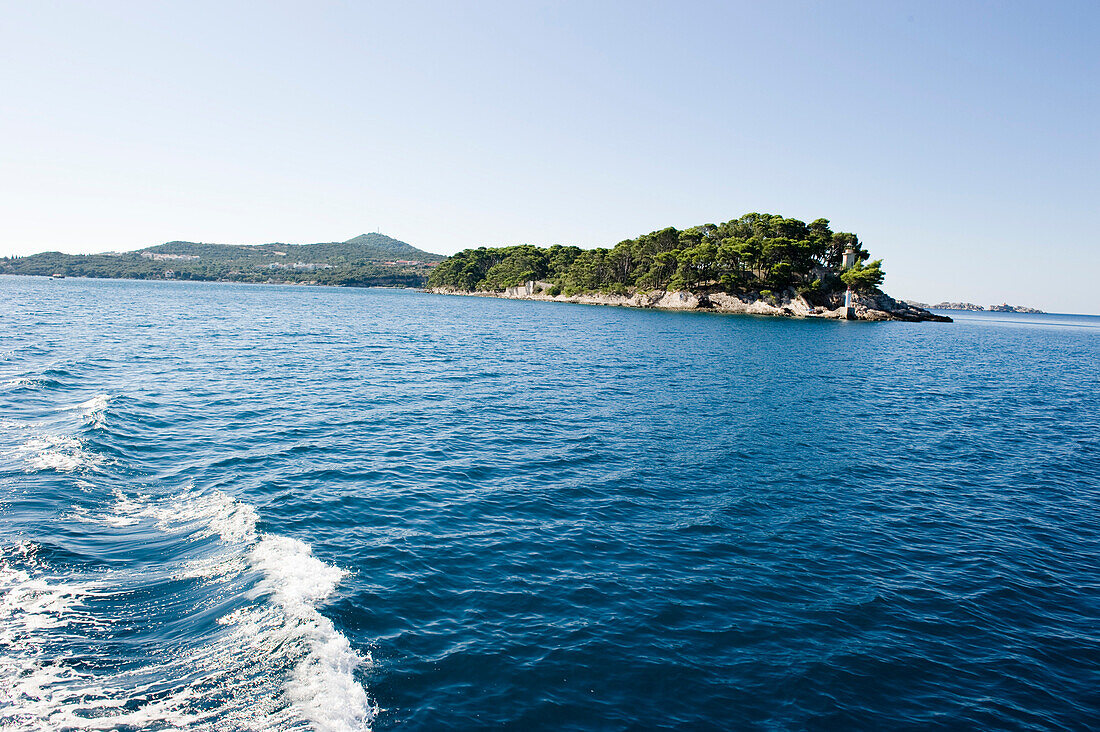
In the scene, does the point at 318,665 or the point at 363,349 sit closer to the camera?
the point at 318,665

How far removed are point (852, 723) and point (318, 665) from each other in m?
8.43

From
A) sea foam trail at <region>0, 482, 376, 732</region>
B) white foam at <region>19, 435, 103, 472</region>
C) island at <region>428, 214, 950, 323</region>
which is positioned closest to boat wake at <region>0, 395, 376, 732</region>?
sea foam trail at <region>0, 482, 376, 732</region>

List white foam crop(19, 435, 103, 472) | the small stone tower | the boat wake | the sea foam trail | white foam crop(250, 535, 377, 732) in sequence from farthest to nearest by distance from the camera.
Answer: the small stone tower → white foam crop(19, 435, 103, 472) → white foam crop(250, 535, 377, 732) → the boat wake → the sea foam trail

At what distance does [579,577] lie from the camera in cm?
1198

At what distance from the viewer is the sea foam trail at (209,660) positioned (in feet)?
24.7

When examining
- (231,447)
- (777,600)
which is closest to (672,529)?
(777,600)

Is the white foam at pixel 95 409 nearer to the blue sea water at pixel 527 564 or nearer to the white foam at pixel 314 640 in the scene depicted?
the blue sea water at pixel 527 564

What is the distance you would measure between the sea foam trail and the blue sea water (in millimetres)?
49

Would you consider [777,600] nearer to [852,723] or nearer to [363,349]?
[852,723]

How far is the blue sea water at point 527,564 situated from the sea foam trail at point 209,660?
0.16 ft

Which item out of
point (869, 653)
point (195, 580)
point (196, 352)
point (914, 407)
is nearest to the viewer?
point (869, 653)

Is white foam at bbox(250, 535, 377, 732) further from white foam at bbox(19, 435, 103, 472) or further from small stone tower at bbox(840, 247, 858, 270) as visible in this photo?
small stone tower at bbox(840, 247, 858, 270)

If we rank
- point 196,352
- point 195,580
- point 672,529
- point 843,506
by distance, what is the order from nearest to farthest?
point 195,580, point 672,529, point 843,506, point 196,352

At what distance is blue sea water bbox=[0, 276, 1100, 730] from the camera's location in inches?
332
